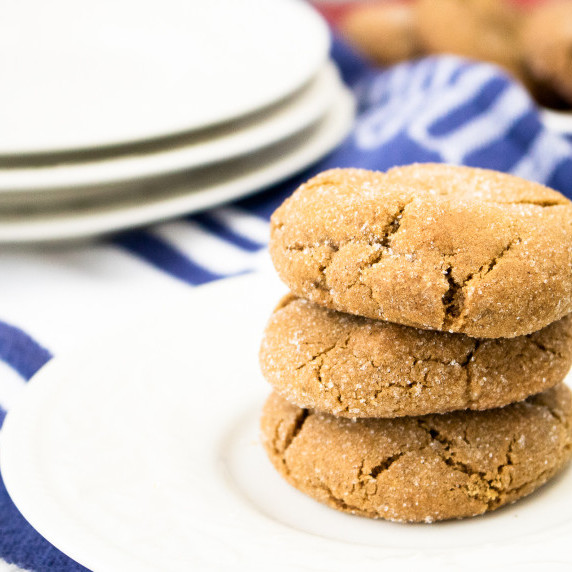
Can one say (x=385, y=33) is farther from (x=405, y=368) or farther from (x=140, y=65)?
(x=405, y=368)

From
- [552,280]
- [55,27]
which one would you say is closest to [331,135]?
[55,27]

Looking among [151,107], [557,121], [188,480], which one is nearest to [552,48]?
[557,121]

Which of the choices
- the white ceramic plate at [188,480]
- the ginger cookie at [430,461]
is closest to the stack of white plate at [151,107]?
the white ceramic plate at [188,480]

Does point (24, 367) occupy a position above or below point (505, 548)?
below

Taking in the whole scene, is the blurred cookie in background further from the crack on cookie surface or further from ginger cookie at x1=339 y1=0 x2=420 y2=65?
the crack on cookie surface

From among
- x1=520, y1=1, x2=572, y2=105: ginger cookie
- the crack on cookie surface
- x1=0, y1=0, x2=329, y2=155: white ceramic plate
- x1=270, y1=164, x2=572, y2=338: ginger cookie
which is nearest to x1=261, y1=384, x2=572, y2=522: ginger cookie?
the crack on cookie surface

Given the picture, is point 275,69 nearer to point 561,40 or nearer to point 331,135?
point 331,135
